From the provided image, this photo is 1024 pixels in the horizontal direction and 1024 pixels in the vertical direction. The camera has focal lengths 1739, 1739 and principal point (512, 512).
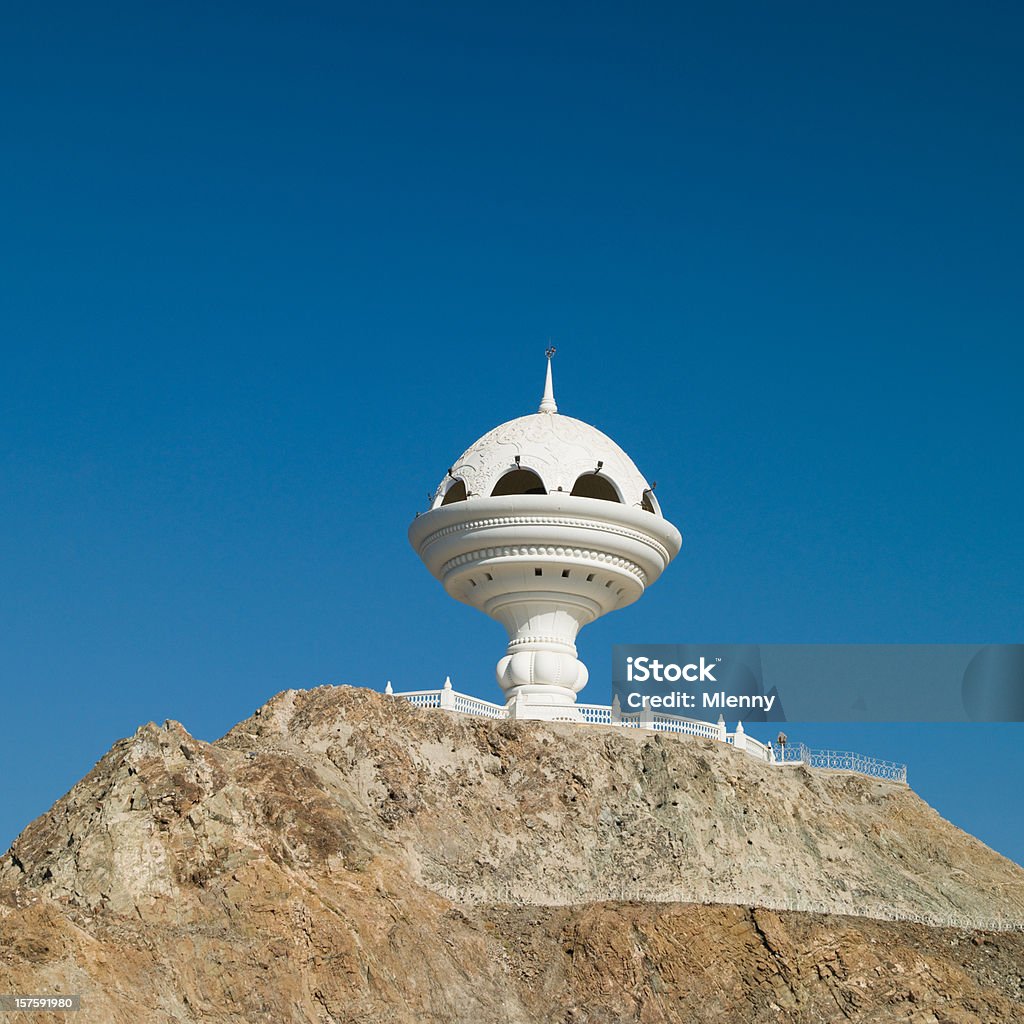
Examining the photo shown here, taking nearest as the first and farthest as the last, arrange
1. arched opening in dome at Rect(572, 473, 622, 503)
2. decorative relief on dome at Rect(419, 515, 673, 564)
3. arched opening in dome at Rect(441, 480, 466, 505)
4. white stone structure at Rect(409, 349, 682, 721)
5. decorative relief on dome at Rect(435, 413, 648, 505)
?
decorative relief on dome at Rect(419, 515, 673, 564) < white stone structure at Rect(409, 349, 682, 721) < decorative relief on dome at Rect(435, 413, 648, 505) < arched opening in dome at Rect(441, 480, 466, 505) < arched opening in dome at Rect(572, 473, 622, 503)

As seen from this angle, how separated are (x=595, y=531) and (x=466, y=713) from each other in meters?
6.41

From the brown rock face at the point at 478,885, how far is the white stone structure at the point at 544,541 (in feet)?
15.6

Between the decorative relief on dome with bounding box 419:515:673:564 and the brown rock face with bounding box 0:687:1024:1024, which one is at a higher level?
the decorative relief on dome with bounding box 419:515:673:564

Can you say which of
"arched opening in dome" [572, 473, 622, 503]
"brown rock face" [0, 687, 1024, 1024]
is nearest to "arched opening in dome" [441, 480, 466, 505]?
"arched opening in dome" [572, 473, 622, 503]

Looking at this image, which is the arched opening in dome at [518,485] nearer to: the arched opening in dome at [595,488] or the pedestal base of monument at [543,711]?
the arched opening in dome at [595,488]

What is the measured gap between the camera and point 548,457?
4850cm

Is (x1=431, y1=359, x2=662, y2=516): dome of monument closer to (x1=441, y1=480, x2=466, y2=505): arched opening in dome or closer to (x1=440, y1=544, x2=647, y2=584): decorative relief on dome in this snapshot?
(x1=441, y1=480, x2=466, y2=505): arched opening in dome

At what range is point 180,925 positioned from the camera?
34.6 metres

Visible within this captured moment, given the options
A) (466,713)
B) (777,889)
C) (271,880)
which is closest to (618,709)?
(466,713)

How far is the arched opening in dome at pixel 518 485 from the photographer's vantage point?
49688 millimetres

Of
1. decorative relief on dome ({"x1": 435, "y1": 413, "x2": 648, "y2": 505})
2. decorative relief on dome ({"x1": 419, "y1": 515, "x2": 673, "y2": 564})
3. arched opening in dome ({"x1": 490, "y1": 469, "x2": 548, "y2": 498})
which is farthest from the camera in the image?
arched opening in dome ({"x1": 490, "y1": 469, "x2": 548, "y2": 498})

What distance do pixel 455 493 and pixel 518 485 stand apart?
2005mm

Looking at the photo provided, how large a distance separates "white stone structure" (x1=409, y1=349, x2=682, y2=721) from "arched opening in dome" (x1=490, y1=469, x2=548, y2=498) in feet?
0.17

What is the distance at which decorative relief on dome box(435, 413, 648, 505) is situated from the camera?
159ft
